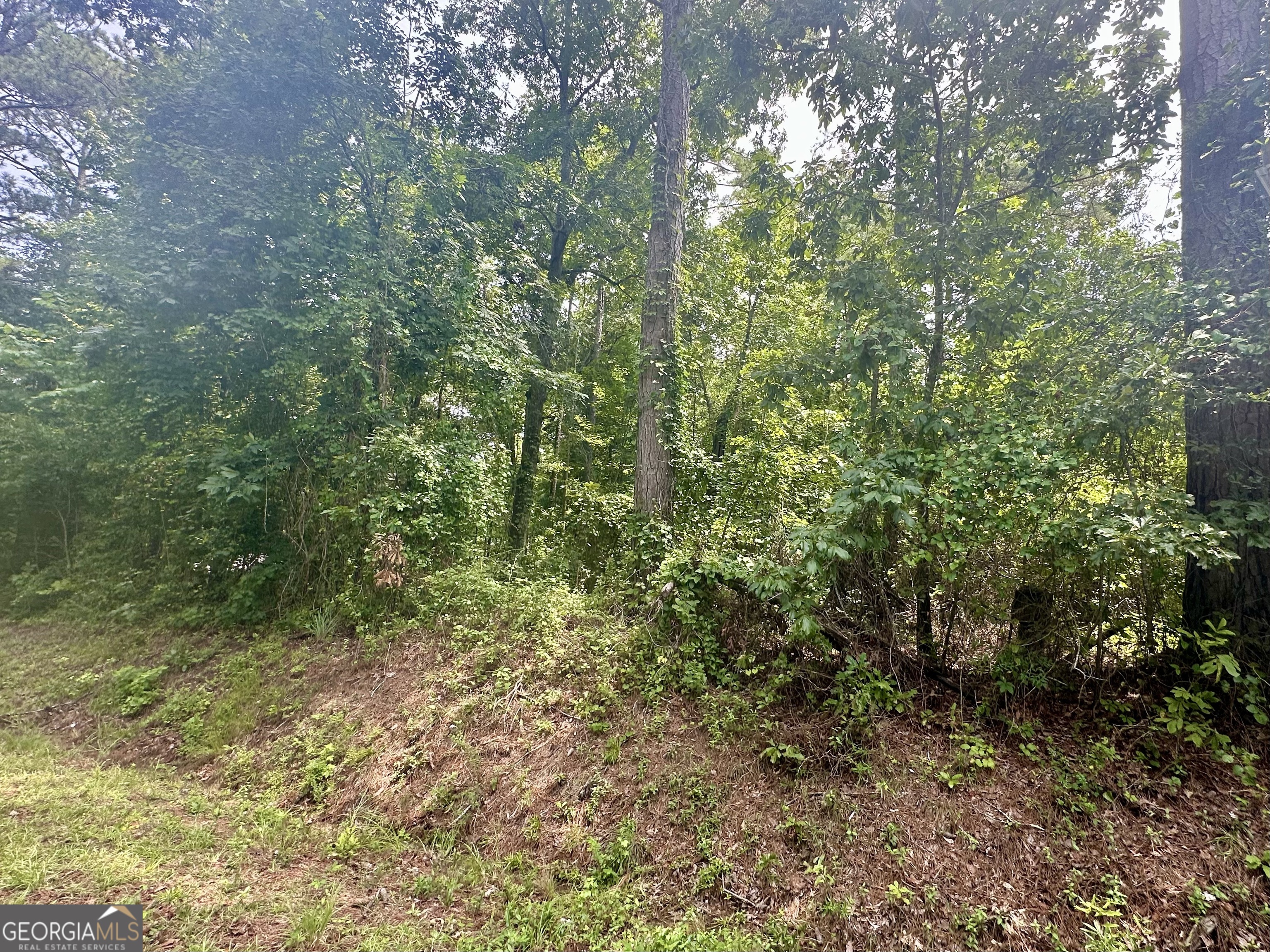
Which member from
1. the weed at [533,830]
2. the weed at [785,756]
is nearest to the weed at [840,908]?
the weed at [785,756]

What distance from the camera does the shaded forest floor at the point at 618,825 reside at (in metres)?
2.32

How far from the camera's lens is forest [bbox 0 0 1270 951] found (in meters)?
2.59

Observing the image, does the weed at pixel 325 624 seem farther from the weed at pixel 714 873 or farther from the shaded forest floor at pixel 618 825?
the weed at pixel 714 873

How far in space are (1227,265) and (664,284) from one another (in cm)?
448

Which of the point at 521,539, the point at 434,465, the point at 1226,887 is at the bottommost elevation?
the point at 1226,887

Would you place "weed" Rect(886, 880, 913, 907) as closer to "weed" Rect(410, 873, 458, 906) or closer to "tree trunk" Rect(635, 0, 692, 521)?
"weed" Rect(410, 873, 458, 906)

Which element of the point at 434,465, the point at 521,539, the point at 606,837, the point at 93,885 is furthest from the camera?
the point at 521,539

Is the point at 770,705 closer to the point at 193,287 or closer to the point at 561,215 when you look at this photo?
the point at 193,287

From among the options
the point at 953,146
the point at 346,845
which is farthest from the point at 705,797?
the point at 953,146

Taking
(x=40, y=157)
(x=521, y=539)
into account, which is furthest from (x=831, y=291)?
(x=40, y=157)

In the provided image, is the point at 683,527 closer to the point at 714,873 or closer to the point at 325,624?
the point at 714,873

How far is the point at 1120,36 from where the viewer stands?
3828 mm

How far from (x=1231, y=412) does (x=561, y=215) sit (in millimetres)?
8930

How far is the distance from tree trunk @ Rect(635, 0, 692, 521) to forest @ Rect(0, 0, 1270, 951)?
7 centimetres
